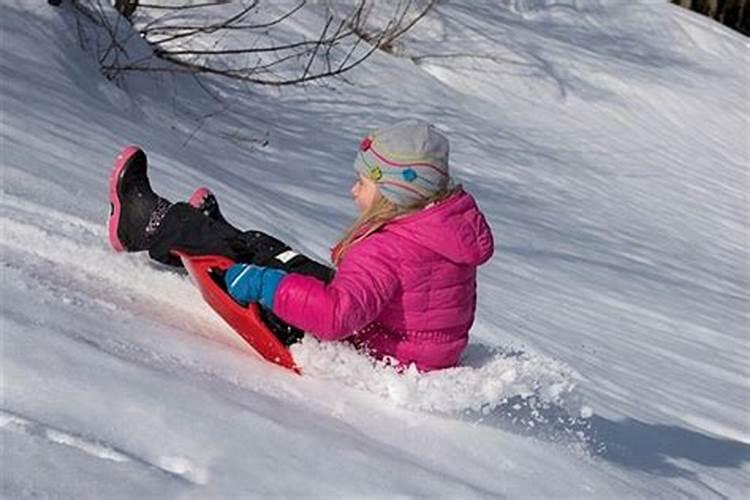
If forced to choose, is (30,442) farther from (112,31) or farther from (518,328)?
(112,31)

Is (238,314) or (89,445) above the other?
(89,445)

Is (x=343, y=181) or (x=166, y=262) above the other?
(x=166, y=262)

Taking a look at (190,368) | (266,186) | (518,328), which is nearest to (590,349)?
(518,328)

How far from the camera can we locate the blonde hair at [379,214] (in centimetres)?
393

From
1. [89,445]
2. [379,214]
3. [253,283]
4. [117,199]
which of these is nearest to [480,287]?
[117,199]

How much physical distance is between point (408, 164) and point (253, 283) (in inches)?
20.0

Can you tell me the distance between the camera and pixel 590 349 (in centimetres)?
639

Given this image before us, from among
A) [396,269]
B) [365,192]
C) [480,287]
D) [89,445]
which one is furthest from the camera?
[480,287]

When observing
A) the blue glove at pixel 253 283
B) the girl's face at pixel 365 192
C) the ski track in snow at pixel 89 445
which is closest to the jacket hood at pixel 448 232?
the girl's face at pixel 365 192

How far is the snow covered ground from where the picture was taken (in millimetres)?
3125

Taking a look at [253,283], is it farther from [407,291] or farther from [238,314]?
[407,291]

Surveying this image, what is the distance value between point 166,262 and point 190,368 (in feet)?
2.51

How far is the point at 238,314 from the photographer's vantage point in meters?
3.97

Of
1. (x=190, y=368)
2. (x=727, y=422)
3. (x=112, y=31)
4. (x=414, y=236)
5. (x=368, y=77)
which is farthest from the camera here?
(x=368, y=77)
